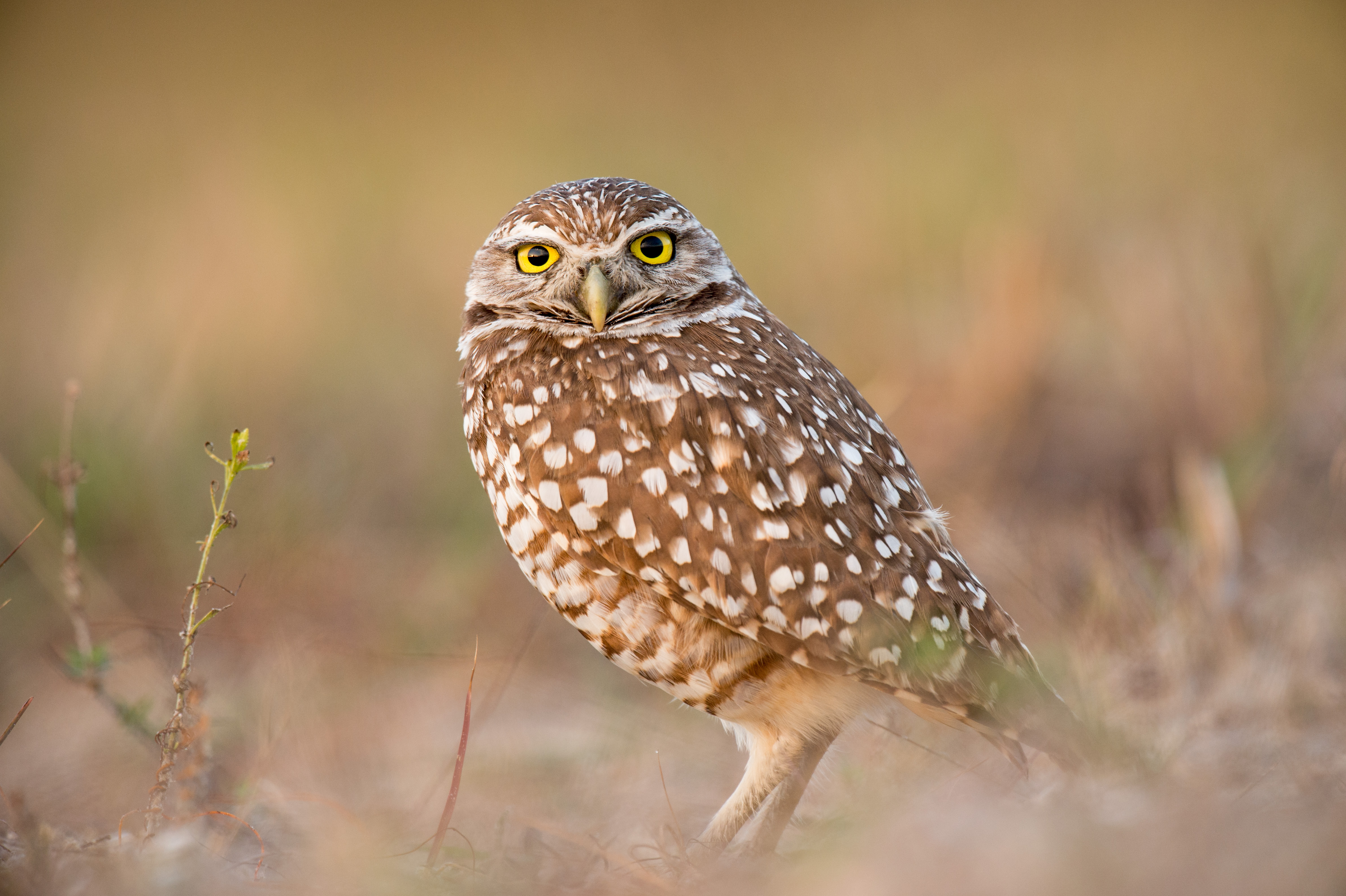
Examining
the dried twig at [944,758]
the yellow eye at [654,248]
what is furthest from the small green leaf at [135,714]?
the dried twig at [944,758]

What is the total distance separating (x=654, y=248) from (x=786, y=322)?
3633 mm

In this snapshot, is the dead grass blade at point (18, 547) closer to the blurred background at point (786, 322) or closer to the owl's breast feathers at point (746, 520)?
the blurred background at point (786, 322)

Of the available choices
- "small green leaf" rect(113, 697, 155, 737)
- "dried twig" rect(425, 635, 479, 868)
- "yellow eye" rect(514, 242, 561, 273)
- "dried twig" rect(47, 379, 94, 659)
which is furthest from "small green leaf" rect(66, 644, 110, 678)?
"yellow eye" rect(514, 242, 561, 273)

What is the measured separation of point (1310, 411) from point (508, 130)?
6.99 meters

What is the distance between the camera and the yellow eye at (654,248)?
254 centimetres

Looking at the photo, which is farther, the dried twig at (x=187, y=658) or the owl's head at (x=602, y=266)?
the owl's head at (x=602, y=266)

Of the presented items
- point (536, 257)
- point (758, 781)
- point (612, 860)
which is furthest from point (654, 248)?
point (612, 860)

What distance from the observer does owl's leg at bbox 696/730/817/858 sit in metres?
2.39

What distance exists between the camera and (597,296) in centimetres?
239

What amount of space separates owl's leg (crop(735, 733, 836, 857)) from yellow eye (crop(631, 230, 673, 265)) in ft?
4.24

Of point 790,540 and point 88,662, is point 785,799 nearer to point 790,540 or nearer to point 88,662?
point 790,540

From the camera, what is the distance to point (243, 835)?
102 inches

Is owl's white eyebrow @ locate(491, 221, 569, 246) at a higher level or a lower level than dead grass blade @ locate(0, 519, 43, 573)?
higher

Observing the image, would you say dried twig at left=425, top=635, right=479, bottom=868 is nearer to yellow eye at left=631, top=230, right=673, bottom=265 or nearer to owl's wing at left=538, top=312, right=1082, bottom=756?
owl's wing at left=538, top=312, right=1082, bottom=756
